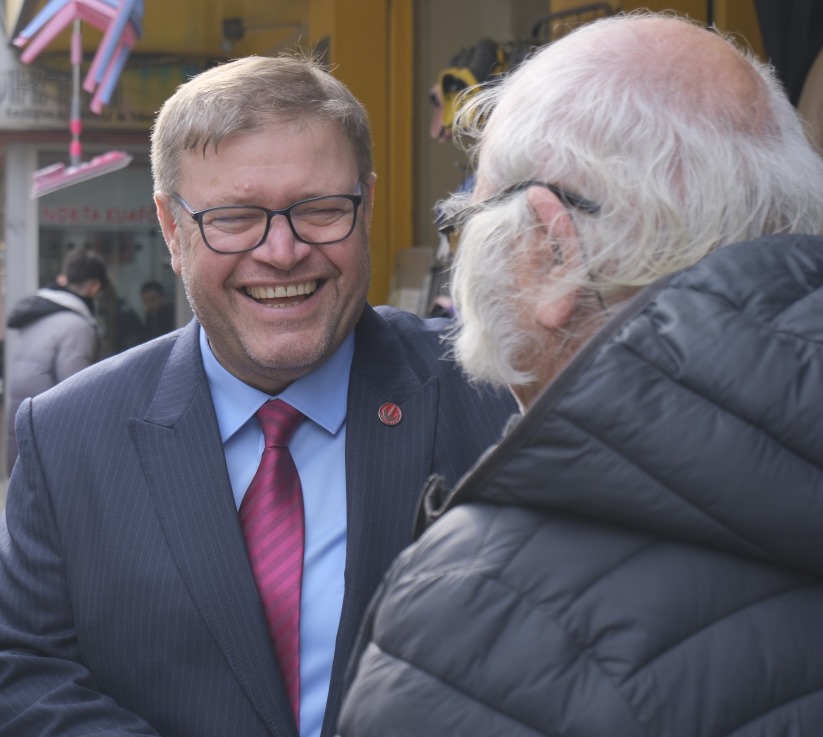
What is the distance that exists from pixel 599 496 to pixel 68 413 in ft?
3.90

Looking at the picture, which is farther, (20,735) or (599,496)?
(20,735)

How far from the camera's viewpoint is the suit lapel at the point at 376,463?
175 cm

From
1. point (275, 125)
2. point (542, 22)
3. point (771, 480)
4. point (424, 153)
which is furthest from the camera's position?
point (424, 153)

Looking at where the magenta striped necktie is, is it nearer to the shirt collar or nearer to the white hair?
the shirt collar

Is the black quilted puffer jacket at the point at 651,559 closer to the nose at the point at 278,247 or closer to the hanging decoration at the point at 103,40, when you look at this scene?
the nose at the point at 278,247

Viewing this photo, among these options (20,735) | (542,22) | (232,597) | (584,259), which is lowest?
(20,735)

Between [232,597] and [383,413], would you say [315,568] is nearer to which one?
[232,597]

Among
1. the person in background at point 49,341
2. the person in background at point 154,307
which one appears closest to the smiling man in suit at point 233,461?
the person in background at point 49,341

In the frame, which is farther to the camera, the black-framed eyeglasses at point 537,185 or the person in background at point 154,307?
the person in background at point 154,307

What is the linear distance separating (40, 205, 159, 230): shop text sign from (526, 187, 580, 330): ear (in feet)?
31.2

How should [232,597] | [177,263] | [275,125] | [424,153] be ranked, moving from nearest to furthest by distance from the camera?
1. [232,597]
2. [275,125]
3. [177,263]
4. [424,153]

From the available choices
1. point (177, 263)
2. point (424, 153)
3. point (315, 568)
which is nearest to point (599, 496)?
point (315, 568)

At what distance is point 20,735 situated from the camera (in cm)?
178

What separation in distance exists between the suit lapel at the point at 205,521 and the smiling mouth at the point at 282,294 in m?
0.17
